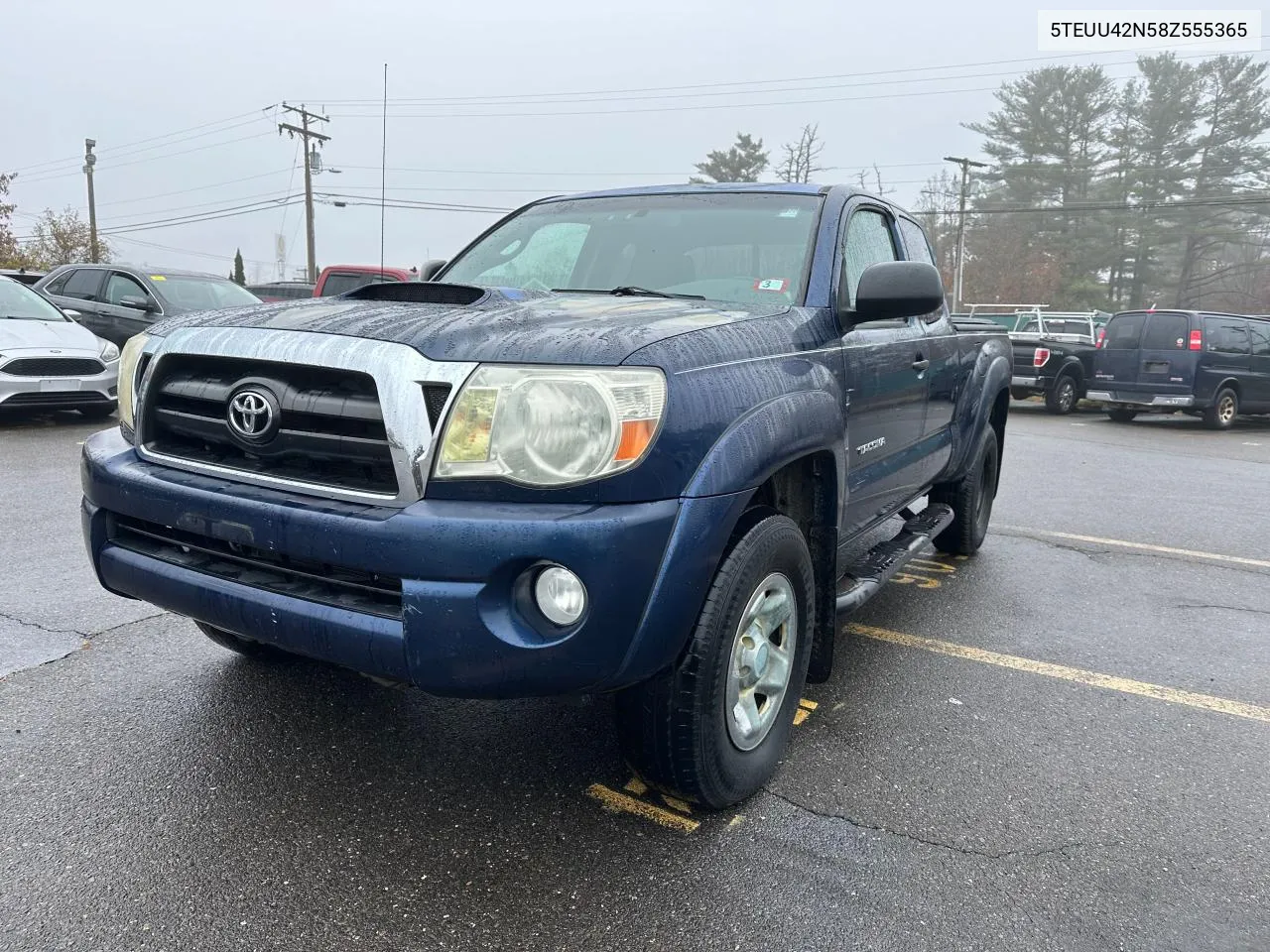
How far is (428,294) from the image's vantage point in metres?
2.89

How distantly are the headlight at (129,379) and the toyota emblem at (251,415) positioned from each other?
1.80ft

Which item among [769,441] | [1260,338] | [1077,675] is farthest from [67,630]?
[1260,338]

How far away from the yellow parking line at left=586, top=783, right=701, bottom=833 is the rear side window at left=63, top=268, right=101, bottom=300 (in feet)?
41.2

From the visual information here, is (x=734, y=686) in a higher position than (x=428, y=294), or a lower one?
lower

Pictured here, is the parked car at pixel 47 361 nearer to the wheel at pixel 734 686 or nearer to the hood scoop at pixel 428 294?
the hood scoop at pixel 428 294

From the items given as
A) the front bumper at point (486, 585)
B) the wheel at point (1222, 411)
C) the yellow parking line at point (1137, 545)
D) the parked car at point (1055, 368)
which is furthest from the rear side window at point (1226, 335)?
the front bumper at point (486, 585)

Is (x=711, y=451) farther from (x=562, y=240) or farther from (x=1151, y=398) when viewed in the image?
(x=1151, y=398)

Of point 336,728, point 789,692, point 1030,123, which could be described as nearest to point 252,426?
point 336,728

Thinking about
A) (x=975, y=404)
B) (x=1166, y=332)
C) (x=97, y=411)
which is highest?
(x=1166, y=332)

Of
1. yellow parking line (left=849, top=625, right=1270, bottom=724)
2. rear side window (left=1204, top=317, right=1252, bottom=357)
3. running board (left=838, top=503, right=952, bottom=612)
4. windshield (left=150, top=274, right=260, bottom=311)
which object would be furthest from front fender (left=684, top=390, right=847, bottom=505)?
rear side window (left=1204, top=317, right=1252, bottom=357)

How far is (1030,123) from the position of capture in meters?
45.6

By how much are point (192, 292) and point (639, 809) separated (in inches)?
454

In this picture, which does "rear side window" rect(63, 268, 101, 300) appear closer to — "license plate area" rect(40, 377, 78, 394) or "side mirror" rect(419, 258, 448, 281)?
"license plate area" rect(40, 377, 78, 394)

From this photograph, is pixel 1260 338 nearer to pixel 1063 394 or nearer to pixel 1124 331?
pixel 1124 331
